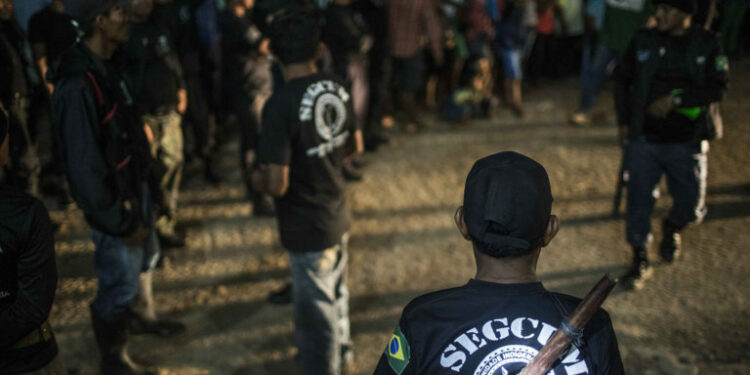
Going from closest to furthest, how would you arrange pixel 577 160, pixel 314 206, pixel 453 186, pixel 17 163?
pixel 314 206 < pixel 17 163 < pixel 453 186 < pixel 577 160

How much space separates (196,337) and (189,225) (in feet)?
5.57

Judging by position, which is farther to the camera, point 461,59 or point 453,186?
point 461,59

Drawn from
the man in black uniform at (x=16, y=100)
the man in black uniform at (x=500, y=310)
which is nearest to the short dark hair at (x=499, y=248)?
the man in black uniform at (x=500, y=310)

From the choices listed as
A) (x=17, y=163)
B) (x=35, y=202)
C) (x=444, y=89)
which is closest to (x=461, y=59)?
(x=444, y=89)

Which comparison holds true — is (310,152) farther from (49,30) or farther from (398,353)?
(49,30)

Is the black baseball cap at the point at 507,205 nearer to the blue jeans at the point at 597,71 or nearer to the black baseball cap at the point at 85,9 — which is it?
the black baseball cap at the point at 85,9

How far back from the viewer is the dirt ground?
4078mm

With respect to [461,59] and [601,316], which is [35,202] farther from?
[461,59]

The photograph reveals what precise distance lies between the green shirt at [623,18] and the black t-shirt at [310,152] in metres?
4.67

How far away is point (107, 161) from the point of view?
332 cm

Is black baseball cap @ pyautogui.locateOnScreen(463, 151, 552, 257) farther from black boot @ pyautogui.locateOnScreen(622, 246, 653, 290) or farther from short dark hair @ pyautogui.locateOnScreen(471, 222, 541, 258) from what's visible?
black boot @ pyautogui.locateOnScreen(622, 246, 653, 290)

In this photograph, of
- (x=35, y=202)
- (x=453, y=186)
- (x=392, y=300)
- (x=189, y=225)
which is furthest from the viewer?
(x=453, y=186)

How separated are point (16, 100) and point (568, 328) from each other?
4.78 metres

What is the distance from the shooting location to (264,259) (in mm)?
5277
